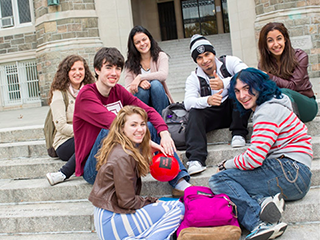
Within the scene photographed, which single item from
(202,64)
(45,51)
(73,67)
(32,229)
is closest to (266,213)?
(202,64)

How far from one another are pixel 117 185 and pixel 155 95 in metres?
1.92

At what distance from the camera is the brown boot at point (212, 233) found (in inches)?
88.8

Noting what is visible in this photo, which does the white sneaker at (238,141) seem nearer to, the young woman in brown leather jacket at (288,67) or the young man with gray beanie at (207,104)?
the young man with gray beanie at (207,104)

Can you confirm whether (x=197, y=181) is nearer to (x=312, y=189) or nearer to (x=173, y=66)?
(x=312, y=189)

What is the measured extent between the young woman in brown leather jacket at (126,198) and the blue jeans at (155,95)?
157 cm

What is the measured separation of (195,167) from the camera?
3162mm

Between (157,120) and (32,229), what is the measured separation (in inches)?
58.8

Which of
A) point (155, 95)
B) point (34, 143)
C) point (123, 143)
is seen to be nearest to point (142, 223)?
point (123, 143)

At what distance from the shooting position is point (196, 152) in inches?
128

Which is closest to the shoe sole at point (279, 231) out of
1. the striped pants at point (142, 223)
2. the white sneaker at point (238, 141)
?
the striped pants at point (142, 223)

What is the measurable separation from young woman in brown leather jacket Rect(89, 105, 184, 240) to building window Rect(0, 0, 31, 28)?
11.5m

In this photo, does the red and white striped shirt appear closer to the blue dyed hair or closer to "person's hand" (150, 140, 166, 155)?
the blue dyed hair

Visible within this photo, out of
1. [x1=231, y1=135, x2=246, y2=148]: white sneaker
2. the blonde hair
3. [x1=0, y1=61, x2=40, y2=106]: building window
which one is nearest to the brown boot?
the blonde hair

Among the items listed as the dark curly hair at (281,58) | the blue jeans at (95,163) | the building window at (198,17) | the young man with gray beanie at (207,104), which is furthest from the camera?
the building window at (198,17)
